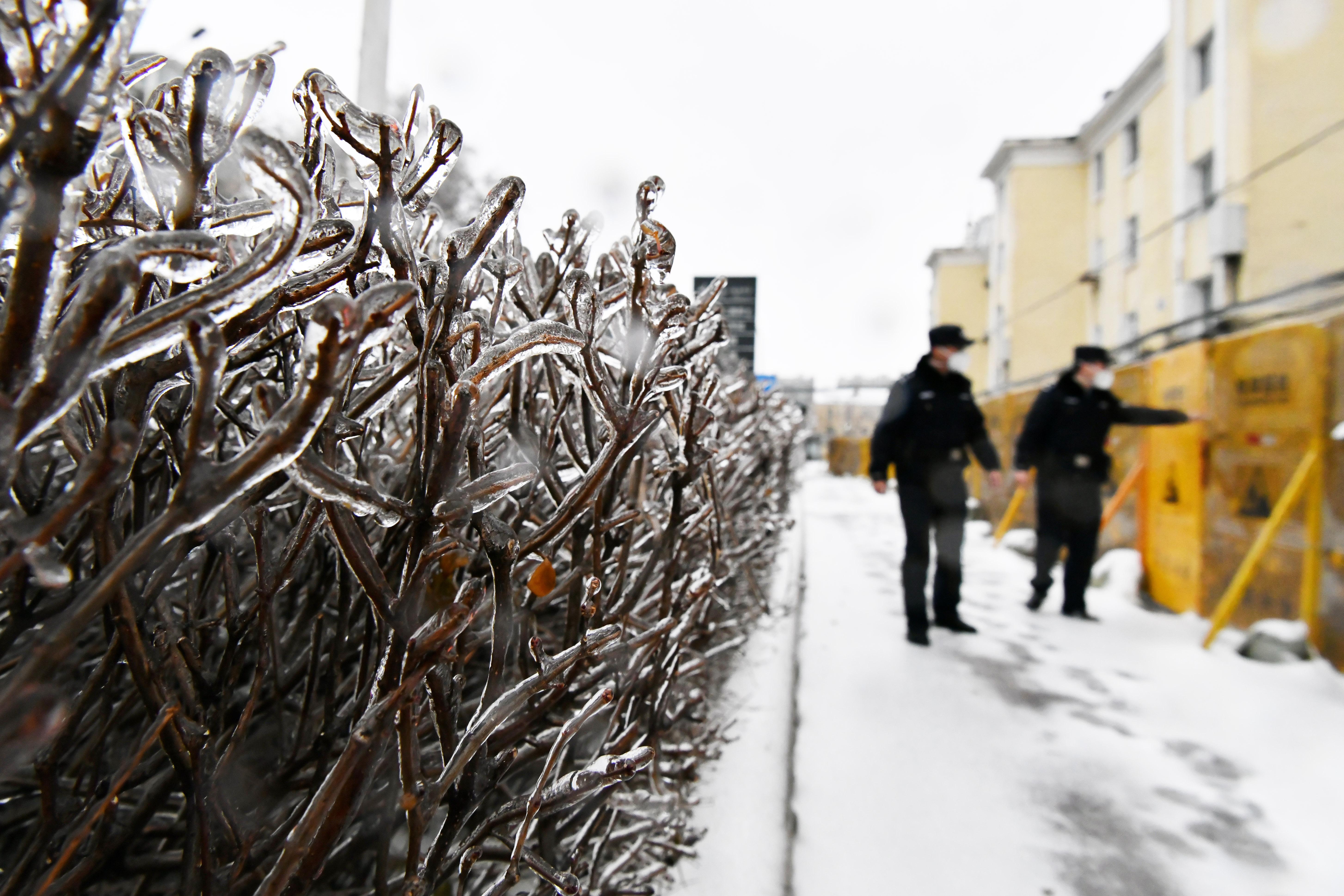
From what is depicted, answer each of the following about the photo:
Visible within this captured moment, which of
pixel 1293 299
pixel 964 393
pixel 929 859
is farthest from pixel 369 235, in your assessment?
pixel 1293 299

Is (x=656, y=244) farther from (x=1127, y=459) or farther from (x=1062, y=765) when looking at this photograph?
(x=1127, y=459)

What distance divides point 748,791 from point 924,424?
284 cm

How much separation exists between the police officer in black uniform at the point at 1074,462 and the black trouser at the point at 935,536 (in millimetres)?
1017

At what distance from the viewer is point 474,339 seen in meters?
0.80

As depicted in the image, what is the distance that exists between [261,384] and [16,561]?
6.2 inches

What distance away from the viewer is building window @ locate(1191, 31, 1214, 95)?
1395 cm

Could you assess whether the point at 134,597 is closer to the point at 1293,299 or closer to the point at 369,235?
the point at 369,235

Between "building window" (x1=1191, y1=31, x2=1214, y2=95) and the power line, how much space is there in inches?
87.8

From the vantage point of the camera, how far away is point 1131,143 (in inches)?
779

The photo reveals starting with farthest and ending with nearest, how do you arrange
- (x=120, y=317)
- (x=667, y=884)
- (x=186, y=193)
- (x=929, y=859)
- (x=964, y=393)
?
(x=964, y=393), (x=929, y=859), (x=667, y=884), (x=186, y=193), (x=120, y=317)

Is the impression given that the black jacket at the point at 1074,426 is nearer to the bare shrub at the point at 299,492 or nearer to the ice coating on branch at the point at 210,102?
the bare shrub at the point at 299,492

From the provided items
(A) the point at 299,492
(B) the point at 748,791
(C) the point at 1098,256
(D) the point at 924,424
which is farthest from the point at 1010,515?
(C) the point at 1098,256

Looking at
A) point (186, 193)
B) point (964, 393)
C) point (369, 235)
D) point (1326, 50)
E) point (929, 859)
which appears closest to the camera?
point (186, 193)

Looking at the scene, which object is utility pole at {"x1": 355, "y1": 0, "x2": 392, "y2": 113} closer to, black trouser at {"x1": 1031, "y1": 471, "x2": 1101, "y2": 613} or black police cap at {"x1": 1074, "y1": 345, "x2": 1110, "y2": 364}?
black police cap at {"x1": 1074, "y1": 345, "x2": 1110, "y2": 364}
